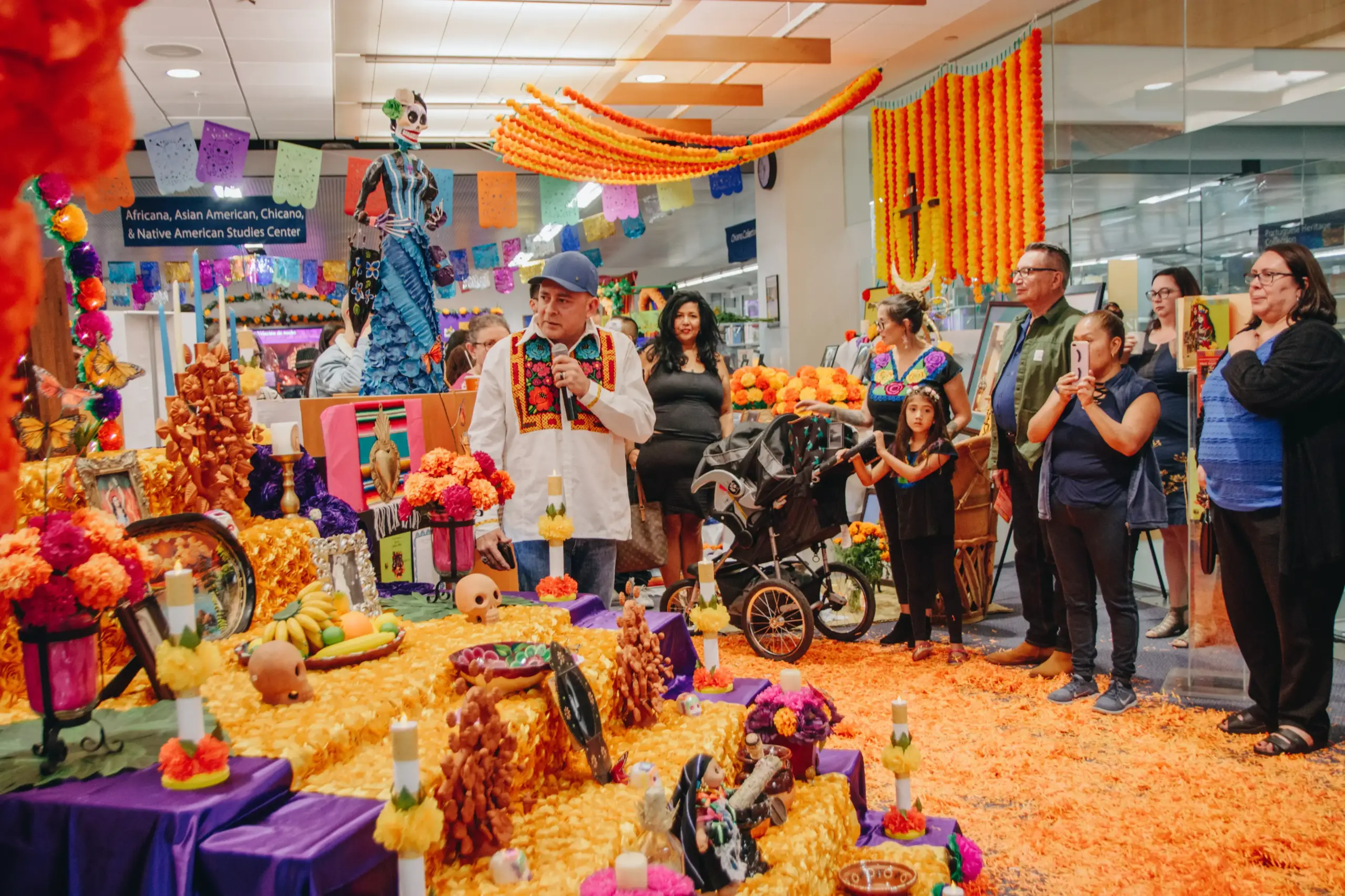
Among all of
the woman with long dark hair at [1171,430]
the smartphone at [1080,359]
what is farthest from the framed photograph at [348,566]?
the woman with long dark hair at [1171,430]

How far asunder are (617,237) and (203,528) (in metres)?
14.9

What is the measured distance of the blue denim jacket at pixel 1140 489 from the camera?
12.6ft

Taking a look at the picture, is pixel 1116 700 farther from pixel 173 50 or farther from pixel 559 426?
pixel 173 50

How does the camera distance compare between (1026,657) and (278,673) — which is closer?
(278,673)

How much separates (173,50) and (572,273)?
18.5 ft

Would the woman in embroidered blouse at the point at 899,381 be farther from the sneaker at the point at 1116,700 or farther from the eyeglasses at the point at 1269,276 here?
the eyeglasses at the point at 1269,276

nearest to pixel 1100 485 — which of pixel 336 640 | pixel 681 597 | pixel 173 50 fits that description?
pixel 681 597

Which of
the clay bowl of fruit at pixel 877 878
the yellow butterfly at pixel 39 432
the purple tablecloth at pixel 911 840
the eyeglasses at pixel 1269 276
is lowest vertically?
the purple tablecloth at pixel 911 840

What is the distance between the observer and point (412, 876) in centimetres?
146

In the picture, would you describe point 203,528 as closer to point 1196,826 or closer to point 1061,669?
point 1196,826

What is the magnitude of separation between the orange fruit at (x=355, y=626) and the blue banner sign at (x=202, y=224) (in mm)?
9765

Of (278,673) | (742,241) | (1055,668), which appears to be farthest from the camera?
(742,241)

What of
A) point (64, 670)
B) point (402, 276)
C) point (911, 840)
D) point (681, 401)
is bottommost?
point (911, 840)

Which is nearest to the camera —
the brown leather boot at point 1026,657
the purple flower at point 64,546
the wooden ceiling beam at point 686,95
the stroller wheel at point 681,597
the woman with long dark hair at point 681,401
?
the purple flower at point 64,546
